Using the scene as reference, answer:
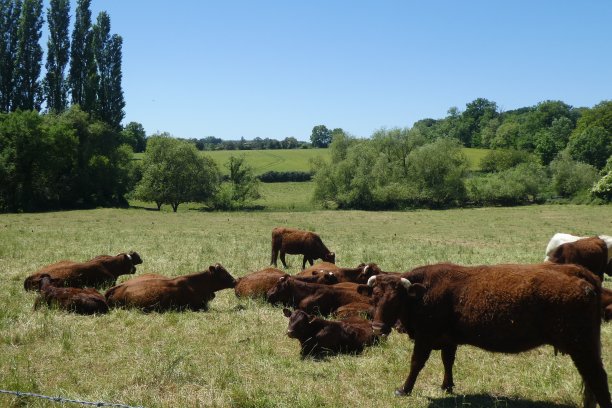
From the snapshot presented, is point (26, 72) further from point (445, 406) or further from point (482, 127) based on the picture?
point (482, 127)

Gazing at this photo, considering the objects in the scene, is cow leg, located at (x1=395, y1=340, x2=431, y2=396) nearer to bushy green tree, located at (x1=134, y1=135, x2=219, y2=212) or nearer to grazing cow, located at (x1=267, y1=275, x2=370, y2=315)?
grazing cow, located at (x1=267, y1=275, x2=370, y2=315)

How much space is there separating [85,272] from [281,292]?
16.6ft

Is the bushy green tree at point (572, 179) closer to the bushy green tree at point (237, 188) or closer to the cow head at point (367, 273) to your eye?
the bushy green tree at point (237, 188)

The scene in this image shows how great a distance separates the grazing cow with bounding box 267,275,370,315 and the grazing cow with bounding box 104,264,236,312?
1514 millimetres

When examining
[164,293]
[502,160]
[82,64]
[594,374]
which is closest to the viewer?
[594,374]

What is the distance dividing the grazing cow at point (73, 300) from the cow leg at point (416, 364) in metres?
6.51

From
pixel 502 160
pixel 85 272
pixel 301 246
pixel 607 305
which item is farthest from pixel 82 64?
pixel 502 160

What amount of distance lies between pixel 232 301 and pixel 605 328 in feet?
24.5

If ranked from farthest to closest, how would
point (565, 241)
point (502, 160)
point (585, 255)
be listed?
point (502, 160), point (565, 241), point (585, 255)

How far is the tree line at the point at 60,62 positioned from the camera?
210 feet

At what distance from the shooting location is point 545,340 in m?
5.98

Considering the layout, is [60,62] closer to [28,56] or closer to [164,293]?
[28,56]

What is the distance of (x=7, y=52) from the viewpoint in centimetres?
6341

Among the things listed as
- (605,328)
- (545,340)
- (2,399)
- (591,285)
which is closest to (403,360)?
(545,340)
